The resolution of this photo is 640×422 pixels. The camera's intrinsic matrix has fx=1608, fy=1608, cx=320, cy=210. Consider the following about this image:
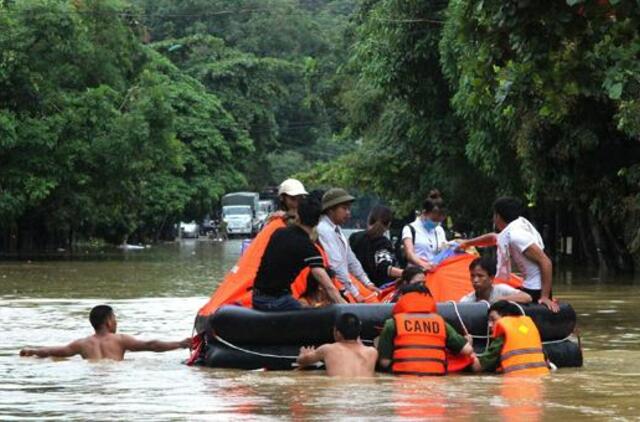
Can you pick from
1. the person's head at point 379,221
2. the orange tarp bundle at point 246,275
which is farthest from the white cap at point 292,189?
the person's head at point 379,221

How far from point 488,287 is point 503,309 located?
763 millimetres

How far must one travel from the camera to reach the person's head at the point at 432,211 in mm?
17420

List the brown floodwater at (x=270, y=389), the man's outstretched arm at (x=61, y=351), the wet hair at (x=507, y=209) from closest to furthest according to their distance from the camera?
the brown floodwater at (x=270, y=389)
the wet hair at (x=507, y=209)
the man's outstretched arm at (x=61, y=351)

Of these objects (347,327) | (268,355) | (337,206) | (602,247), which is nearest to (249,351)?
(268,355)

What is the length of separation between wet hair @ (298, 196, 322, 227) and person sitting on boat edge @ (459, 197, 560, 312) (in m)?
Result: 1.80

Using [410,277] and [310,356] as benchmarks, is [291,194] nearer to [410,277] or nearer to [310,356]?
[410,277]

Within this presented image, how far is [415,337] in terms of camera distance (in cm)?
1457

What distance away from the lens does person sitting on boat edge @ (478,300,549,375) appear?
1469 cm

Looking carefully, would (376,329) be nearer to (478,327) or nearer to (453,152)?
(478,327)

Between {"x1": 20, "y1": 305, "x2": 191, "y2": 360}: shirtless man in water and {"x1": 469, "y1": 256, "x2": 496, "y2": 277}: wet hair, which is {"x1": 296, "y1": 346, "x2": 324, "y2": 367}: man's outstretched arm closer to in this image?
{"x1": 20, "y1": 305, "x2": 191, "y2": 360}: shirtless man in water

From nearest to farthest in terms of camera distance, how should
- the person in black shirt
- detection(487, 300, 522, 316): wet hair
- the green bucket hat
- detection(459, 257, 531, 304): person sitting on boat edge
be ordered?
detection(487, 300, 522, 316): wet hair
the person in black shirt
detection(459, 257, 531, 304): person sitting on boat edge
the green bucket hat

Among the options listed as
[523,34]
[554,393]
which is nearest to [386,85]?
[523,34]

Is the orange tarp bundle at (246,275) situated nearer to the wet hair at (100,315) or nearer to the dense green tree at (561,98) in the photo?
the wet hair at (100,315)

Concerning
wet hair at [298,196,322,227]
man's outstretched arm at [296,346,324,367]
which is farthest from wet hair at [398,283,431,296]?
wet hair at [298,196,322,227]
